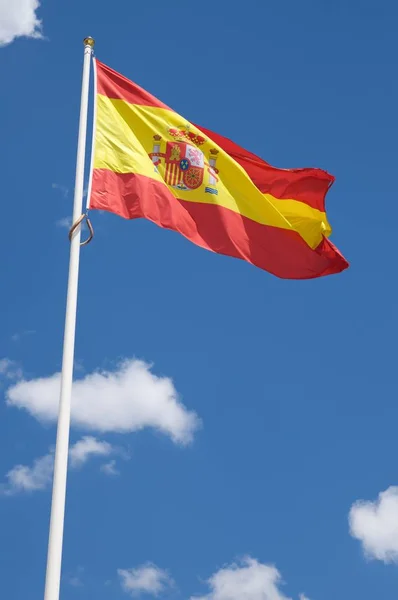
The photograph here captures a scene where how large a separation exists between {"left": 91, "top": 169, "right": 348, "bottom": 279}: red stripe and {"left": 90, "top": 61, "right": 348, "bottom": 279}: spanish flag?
2 cm

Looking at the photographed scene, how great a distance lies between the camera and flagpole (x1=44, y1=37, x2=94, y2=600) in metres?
12.5

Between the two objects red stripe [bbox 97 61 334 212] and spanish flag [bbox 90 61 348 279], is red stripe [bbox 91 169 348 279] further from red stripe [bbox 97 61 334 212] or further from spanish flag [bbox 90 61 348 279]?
red stripe [bbox 97 61 334 212]

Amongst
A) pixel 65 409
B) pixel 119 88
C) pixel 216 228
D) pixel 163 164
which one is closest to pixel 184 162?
pixel 163 164

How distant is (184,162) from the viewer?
739 inches

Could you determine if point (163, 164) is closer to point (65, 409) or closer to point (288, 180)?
point (288, 180)

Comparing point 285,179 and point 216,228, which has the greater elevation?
point 285,179

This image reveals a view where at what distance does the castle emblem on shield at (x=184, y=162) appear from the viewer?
60.6ft

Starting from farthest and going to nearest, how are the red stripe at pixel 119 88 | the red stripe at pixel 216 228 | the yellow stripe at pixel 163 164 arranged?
the red stripe at pixel 119 88, the yellow stripe at pixel 163 164, the red stripe at pixel 216 228

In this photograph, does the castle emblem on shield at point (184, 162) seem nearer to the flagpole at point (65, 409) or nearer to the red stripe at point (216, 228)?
the red stripe at point (216, 228)

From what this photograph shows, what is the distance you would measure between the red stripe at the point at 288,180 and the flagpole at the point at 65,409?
5.55m

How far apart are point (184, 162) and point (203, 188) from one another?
0.68 m

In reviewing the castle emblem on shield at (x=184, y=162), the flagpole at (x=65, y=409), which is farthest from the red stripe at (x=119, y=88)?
the flagpole at (x=65, y=409)

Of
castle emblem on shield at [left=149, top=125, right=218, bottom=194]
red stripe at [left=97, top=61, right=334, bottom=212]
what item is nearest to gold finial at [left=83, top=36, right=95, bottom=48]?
castle emblem on shield at [left=149, top=125, right=218, bottom=194]

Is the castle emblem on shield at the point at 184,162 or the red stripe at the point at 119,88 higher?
the red stripe at the point at 119,88
